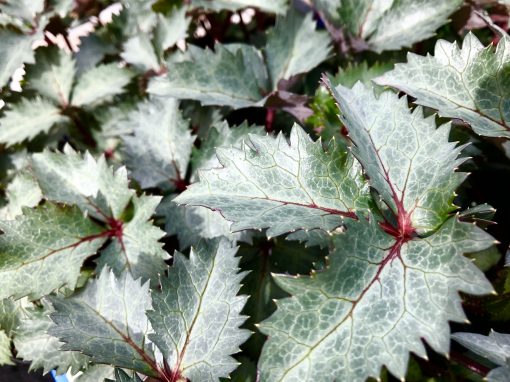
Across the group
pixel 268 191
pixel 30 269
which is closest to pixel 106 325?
pixel 30 269

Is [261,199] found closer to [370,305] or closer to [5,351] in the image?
[370,305]

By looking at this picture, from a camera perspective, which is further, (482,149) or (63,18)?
(63,18)

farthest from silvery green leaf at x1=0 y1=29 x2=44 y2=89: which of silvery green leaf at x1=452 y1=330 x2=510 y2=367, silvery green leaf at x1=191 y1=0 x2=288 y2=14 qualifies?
silvery green leaf at x1=452 y1=330 x2=510 y2=367

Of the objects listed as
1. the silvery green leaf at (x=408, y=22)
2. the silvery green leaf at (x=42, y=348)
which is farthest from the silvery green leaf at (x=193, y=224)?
the silvery green leaf at (x=408, y=22)

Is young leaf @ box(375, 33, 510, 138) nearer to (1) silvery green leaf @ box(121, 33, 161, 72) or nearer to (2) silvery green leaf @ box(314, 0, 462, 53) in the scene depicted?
(2) silvery green leaf @ box(314, 0, 462, 53)

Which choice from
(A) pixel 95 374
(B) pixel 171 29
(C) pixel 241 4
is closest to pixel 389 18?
(C) pixel 241 4

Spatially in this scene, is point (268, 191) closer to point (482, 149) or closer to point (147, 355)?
point (147, 355)

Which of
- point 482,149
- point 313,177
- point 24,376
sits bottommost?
point 24,376
